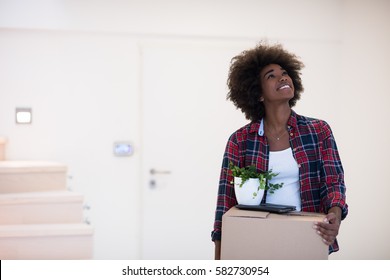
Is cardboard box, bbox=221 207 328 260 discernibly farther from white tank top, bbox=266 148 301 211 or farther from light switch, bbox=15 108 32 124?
light switch, bbox=15 108 32 124

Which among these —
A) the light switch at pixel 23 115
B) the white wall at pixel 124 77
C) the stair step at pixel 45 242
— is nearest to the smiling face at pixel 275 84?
the stair step at pixel 45 242

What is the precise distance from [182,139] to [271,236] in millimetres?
1951

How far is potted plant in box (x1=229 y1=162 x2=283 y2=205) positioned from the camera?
1.95 meters

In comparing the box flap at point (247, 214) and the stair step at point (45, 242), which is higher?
the box flap at point (247, 214)

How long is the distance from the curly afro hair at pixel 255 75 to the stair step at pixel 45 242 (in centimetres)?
105

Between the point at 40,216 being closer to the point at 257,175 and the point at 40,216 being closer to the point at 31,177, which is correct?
the point at 31,177

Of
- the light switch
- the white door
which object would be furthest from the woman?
the light switch

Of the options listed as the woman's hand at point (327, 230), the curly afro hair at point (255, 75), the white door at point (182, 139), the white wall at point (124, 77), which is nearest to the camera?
the woman's hand at point (327, 230)

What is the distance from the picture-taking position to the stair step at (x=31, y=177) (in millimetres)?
3158

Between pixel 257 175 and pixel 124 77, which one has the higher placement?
pixel 124 77

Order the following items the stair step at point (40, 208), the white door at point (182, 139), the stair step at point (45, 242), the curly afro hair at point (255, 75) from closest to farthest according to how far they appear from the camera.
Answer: the curly afro hair at point (255, 75) → the stair step at point (45, 242) → the stair step at point (40, 208) → the white door at point (182, 139)

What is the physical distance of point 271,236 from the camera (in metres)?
1.85

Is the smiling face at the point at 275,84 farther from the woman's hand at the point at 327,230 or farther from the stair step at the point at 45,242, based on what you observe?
the stair step at the point at 45,242

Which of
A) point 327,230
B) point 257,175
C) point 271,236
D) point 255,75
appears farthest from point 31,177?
point 327,230
